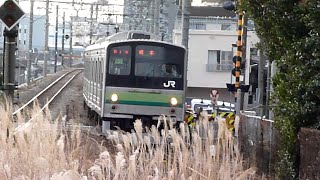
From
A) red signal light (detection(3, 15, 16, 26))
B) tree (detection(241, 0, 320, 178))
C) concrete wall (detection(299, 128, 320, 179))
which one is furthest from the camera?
red signal light (detection(3, 15, 16, 26))

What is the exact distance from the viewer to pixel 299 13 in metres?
6.83

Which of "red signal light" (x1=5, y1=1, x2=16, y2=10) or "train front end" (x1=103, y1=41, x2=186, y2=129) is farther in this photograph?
"train front end" (x1=103, y1=41, x2=186, y2=129)

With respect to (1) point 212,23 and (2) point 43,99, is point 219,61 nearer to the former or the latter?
(1) point 212,23

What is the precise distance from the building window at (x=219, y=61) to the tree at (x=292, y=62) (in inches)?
1415

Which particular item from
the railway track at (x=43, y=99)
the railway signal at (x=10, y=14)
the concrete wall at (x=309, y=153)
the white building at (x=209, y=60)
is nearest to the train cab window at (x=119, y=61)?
the railway track at (x=43, y=99)

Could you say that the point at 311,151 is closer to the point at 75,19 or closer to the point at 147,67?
the point at 147,67

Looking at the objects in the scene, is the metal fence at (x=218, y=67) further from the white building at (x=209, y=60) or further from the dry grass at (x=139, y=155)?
the dry grass at (x=139, y=155)

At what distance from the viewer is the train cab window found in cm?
1504

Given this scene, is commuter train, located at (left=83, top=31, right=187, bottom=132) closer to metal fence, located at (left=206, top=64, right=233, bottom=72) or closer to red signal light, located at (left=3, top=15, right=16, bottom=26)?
red signal light, located at (left=3, top=15, right=16, bottom=26)

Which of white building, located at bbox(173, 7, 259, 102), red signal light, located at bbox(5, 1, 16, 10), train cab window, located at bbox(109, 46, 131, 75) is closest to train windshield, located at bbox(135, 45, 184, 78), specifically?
train cab window, located at bbox(109, 46, 131, 75)

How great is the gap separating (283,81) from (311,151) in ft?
3.80

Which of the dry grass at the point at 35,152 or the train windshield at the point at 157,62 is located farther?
the train windshield at the point at 157,62

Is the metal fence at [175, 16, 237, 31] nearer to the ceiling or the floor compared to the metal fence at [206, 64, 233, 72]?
nearer to the ceiling

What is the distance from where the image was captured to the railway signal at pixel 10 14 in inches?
420
